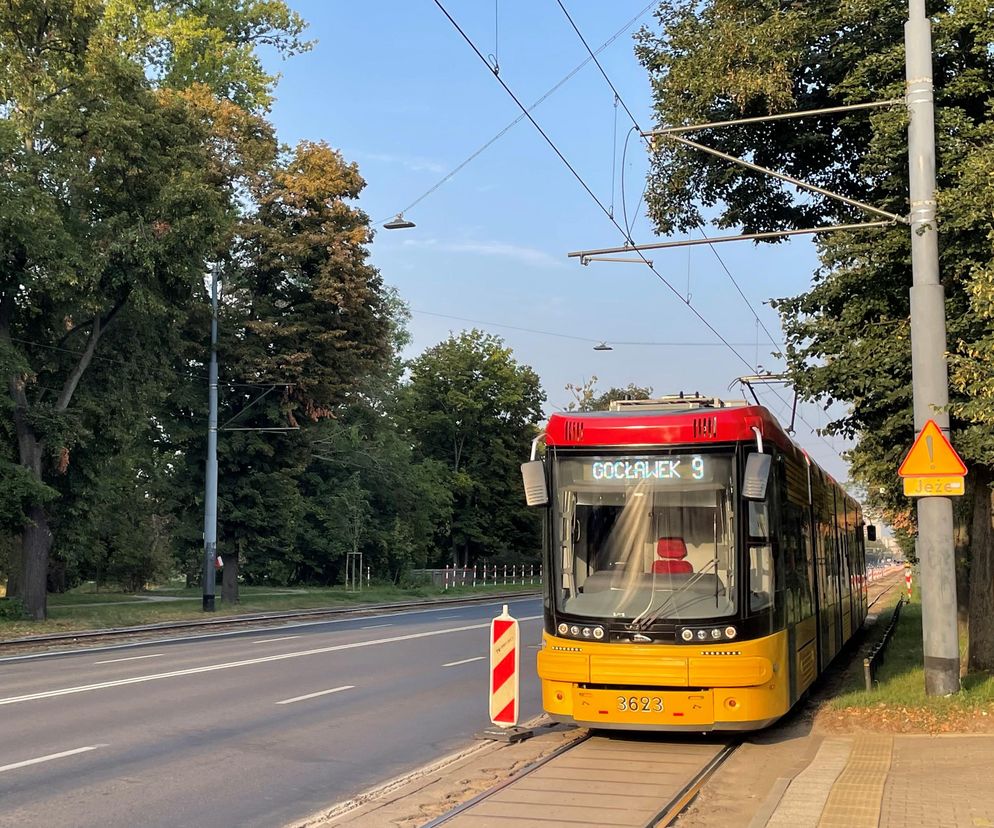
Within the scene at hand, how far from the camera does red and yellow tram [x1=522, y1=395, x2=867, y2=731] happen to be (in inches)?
381

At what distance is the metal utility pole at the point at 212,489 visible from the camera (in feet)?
110

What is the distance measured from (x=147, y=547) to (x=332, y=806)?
44.7 meters

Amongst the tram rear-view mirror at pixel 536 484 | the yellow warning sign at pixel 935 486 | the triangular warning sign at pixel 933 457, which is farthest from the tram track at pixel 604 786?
the triangular warning sign at pixel 933 457

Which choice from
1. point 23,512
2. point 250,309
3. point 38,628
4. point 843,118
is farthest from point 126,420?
point 843,118

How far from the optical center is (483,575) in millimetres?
69562

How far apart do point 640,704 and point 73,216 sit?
24082 millimetres

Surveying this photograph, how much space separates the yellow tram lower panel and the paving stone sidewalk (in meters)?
0.74

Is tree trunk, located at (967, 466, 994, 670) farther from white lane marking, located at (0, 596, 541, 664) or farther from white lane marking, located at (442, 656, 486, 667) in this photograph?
white lane marking, located at (0, 596, 541, 664)

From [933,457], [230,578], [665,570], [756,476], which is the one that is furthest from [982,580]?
[230,578]

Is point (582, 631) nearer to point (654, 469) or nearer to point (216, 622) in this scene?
point (654, 469)

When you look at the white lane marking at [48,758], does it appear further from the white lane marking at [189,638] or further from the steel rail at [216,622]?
the steel rail at [216,622]

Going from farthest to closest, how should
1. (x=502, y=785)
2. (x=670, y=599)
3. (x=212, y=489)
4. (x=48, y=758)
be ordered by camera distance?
(x=212, y=489) → (x=670, y=599) → (x=48, y=758) → (x=502, y=785)

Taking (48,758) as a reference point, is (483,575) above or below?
below

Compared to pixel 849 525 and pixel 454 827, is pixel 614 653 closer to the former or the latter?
pixel 454 827
